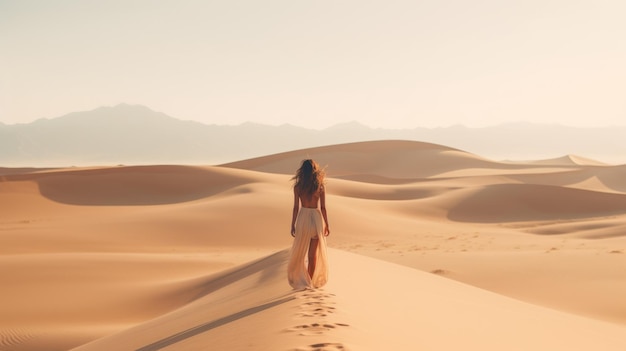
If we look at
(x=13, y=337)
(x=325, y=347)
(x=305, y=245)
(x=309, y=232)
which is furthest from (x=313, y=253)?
(x=13, y=337)

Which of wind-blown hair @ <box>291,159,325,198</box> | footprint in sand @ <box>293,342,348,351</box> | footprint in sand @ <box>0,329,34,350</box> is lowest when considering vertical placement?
footprint in sand @ <box>0,329,34,350</box>

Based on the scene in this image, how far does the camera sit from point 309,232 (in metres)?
6.38

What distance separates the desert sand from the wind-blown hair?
Result: 100cm

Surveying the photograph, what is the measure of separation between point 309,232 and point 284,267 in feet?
8.39

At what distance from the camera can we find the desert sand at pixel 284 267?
5.76 m

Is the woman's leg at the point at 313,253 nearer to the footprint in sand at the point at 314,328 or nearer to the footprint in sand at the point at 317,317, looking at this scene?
the footprint in sand at the point at 317,317

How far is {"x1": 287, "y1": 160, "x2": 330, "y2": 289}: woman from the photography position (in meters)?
6.38

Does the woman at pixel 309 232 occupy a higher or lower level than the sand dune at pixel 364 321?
higher

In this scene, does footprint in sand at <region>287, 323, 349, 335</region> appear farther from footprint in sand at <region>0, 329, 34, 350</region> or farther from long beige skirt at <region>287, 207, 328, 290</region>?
footprint in sand at <region>0, 329, 34, 350</region>

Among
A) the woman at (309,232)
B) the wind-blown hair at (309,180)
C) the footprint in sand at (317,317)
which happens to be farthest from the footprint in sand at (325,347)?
the wind-blown hair at (309,180)

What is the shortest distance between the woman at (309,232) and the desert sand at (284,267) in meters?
0.23

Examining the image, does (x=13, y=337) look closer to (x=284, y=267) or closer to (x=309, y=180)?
(x=284, y=267)

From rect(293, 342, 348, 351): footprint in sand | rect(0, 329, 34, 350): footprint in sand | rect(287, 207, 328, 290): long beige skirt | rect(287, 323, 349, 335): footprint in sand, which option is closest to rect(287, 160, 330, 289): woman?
rect(287, 207, 328, 290): long beige skirt

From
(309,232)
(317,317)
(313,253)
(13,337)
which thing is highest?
(309,232)
